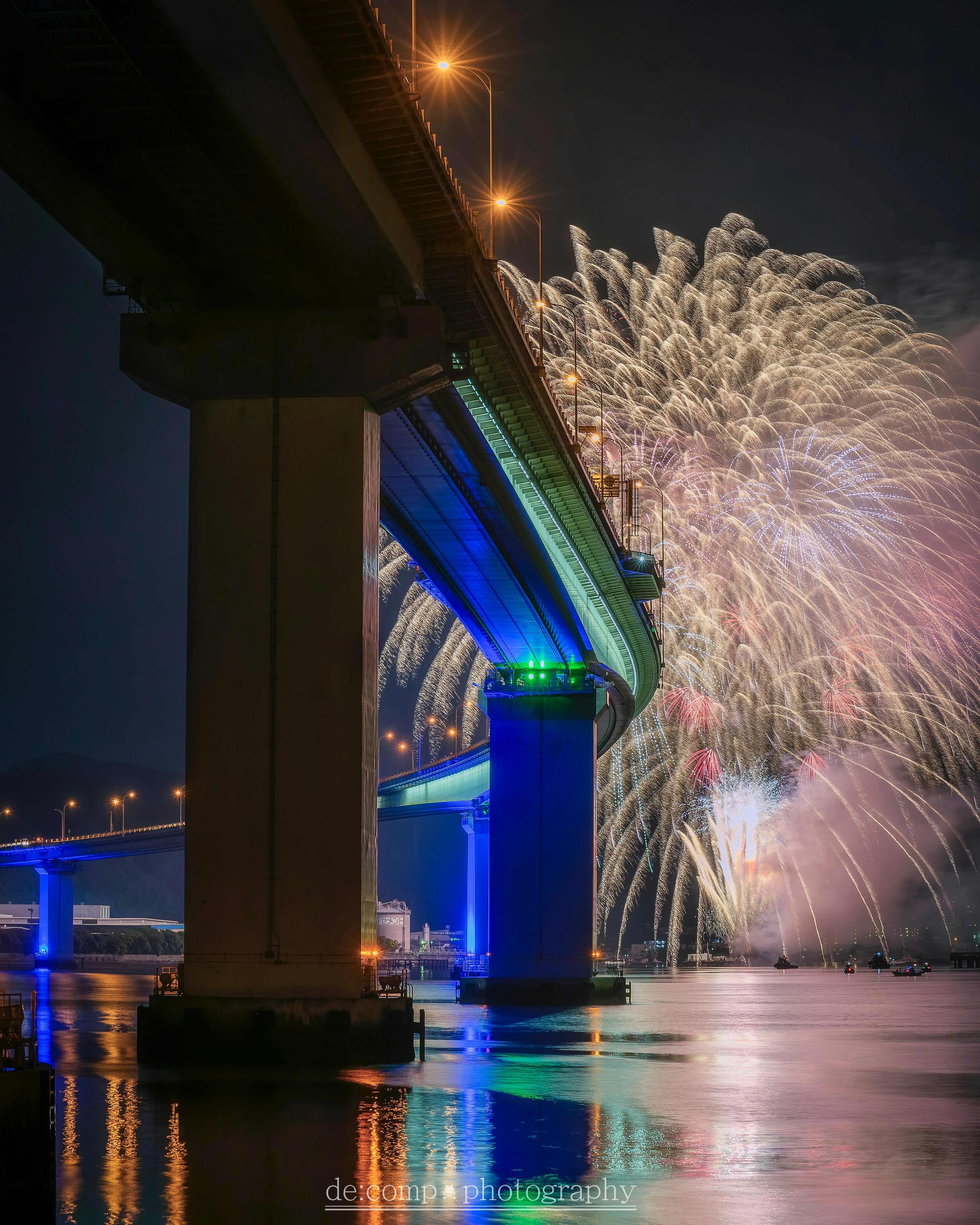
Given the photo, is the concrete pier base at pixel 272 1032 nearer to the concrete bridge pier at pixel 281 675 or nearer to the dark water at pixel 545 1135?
the concrete bridge pier at pixel 281 675

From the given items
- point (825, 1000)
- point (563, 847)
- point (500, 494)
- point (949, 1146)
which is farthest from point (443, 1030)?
point (825, 1000)

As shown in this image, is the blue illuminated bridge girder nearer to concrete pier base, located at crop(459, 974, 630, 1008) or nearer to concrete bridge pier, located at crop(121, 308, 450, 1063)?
concrete pier base, located at crop(459, 974, 630, 1008)

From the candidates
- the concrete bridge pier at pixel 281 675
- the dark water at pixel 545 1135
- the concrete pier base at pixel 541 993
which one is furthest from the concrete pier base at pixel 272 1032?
the concrete pier base at pixel 541 993

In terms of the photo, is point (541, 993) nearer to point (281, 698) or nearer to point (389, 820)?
point (281, 698)

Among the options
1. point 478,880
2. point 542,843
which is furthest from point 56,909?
point 542,843

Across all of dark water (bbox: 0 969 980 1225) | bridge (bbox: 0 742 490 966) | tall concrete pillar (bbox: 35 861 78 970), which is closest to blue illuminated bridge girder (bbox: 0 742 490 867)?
bridge (bbox: 0 742 490 966)
